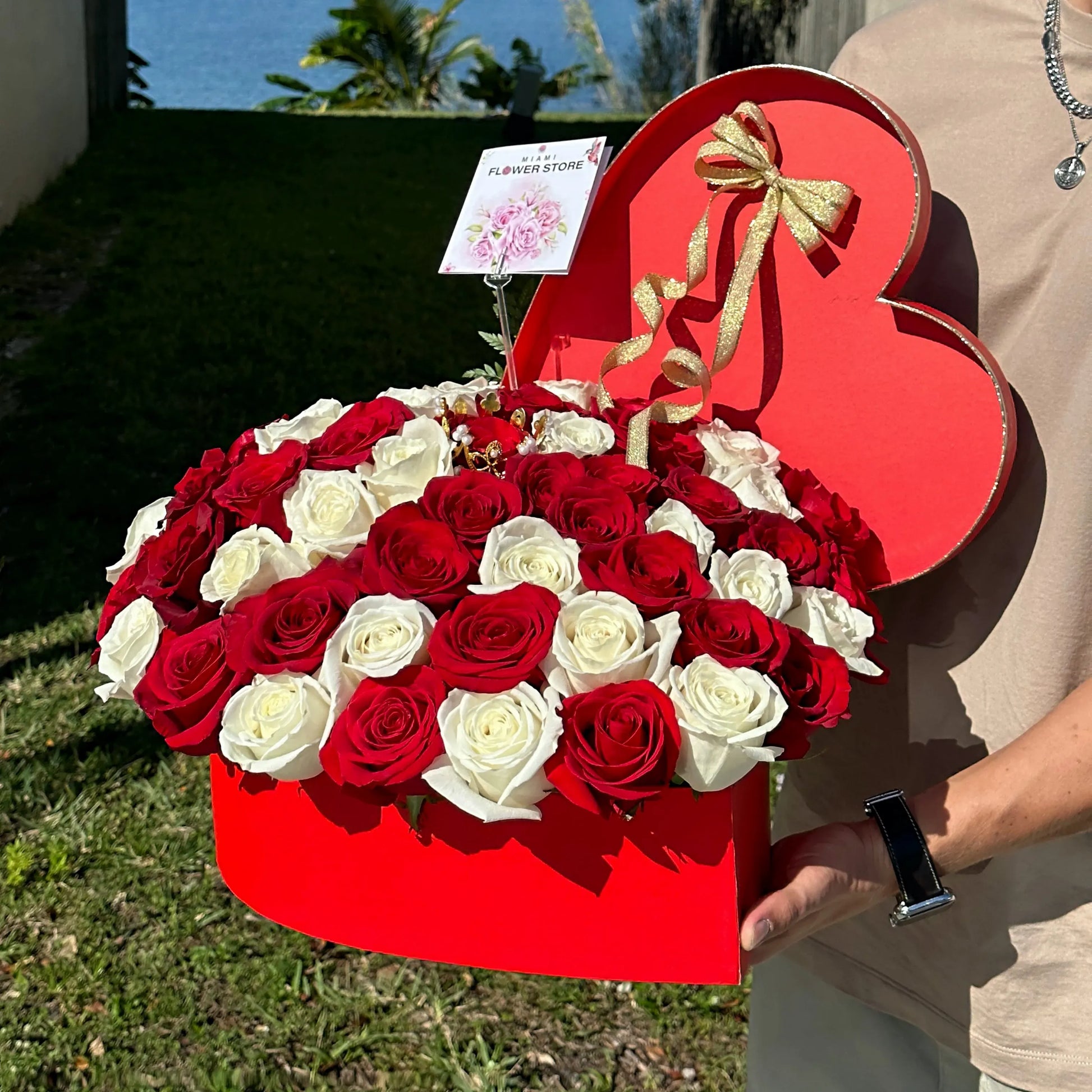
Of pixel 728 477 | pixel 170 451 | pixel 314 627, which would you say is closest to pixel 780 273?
pixel 728 477

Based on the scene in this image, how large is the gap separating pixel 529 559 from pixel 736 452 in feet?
0.97

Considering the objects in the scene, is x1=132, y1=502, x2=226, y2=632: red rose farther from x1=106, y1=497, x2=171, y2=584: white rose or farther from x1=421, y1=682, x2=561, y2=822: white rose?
x1=421, y1=682, x2=561, y2=822: white rose

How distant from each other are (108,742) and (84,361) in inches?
115

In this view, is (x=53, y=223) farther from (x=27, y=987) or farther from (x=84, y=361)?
(x=27, y=987)

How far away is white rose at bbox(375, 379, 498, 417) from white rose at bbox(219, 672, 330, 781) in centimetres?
38

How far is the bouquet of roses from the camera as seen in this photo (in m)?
0.80

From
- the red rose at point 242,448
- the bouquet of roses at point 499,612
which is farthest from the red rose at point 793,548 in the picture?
the red rose at point 242,448

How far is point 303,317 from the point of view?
596 cm

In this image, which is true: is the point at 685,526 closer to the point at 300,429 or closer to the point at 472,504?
the point at 472,504

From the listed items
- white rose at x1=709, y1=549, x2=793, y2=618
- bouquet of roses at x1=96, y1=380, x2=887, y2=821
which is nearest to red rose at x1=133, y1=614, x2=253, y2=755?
bouquet of roses at x1=96, y1=380, x2=887, y2=821

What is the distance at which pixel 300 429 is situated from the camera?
1.15 meters

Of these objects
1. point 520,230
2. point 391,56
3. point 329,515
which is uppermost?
point 520,230

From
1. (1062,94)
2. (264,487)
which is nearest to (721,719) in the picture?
(264,487)

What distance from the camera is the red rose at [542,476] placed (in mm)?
971
